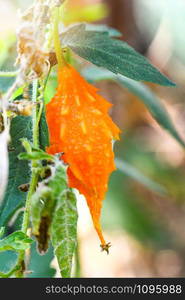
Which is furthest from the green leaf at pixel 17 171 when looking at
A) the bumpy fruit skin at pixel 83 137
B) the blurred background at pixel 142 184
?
the blurred background at pixel 142 184

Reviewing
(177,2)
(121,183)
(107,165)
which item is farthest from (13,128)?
(121,183)

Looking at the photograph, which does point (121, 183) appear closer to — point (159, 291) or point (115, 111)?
point (115, 111)

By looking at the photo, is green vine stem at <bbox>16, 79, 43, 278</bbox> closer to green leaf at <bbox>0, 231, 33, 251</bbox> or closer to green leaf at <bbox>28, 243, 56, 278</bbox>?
green leaf at <bbox>0, 231, 33, 251</bbox>

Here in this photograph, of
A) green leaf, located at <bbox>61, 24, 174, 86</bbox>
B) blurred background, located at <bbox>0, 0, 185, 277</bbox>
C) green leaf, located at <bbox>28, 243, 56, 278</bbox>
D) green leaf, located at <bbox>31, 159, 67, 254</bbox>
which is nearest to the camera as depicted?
green leaf, located at <bbox>31, 159, 67, 254</bbox>

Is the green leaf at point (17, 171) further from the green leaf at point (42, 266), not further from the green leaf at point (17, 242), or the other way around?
the green leaf at point (42, 266)

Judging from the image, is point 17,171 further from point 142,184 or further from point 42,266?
point 142,184

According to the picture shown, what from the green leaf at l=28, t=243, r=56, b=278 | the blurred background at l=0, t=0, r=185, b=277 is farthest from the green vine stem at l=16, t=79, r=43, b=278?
the blurred background at l=0, t=0, r=185, b=277
